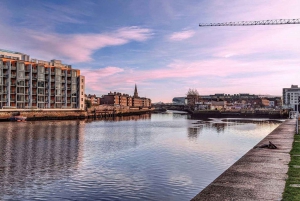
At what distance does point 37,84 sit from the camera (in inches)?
5827

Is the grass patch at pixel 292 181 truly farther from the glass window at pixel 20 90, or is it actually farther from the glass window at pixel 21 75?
the glass window at pixel 21 75

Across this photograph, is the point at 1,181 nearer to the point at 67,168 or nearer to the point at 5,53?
the point at 67,168

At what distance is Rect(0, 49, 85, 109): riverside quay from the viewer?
445 feet

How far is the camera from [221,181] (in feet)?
68.0

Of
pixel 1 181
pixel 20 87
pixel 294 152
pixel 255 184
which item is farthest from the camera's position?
pixel 20 87

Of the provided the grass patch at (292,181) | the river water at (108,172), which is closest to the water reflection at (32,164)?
the river water at (108,172)

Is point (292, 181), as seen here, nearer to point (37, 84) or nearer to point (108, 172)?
point (108, 172)

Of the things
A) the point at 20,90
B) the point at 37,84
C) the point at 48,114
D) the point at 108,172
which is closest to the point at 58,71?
the point at 37,84

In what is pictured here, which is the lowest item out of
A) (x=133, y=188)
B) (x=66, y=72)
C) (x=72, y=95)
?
(x=133, y=188)

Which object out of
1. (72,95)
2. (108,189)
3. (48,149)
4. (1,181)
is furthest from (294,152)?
(72,95)

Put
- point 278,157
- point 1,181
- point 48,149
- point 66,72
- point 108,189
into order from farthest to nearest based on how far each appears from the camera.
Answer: point 66,72, point 48,149, point 278,157, point 1,181, point 108,189

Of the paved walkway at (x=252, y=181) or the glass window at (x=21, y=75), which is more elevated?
the glass window at (x=21, y=75)

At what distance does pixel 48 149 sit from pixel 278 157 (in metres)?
28.7

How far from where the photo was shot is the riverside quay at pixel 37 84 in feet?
445
